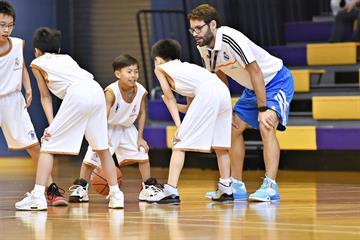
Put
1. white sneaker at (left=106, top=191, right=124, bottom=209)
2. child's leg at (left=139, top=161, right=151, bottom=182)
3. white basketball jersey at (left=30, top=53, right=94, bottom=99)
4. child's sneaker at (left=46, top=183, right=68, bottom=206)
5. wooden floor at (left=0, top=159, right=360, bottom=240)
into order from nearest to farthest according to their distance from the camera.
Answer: wooden floor at (left=0, top=159, right=360, bottom=240), white sneaker at (left=106, top=191, right=124, bottom=209), white basketball jersey at (left=30, top=53, right=94, bottom=99), child's sneaker at (left=46, top=183, right=68, bottom=206), child's leg at (left=139, top=161, right=151, bottom=182)

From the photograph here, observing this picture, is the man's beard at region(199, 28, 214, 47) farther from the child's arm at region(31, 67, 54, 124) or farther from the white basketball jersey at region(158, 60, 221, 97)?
the child's arm at region(31, 67, 54, 124)

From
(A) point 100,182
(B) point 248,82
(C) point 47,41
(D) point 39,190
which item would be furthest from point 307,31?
(D) point 39,190

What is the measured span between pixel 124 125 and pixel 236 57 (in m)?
1.04

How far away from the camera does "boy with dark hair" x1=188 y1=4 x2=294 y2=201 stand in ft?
23.4

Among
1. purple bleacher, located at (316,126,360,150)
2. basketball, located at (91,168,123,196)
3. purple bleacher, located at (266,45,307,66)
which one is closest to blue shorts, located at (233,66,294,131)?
basketball, located at (91,168,123,196)

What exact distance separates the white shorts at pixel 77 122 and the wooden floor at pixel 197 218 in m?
0.42

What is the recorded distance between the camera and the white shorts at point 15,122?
7.07 m

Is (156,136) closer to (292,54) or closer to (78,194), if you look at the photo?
(292,54)

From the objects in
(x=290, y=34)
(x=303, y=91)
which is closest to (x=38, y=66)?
(x=303, y=91)

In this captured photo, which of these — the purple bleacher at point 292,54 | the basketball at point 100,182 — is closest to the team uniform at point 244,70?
the basketball at point 100,182

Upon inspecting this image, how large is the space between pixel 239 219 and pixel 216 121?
1.31 m

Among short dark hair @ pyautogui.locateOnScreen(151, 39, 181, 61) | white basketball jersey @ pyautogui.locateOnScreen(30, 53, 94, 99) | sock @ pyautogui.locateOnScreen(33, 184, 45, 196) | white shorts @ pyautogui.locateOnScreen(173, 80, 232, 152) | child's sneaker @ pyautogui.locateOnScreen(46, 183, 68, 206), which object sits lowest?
child's sneaker @ pyautogui.locateOnScreen(46, 183, 68, 206)

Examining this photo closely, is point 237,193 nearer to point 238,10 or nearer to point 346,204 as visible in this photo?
point 346,204

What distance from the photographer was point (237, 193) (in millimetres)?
7508
